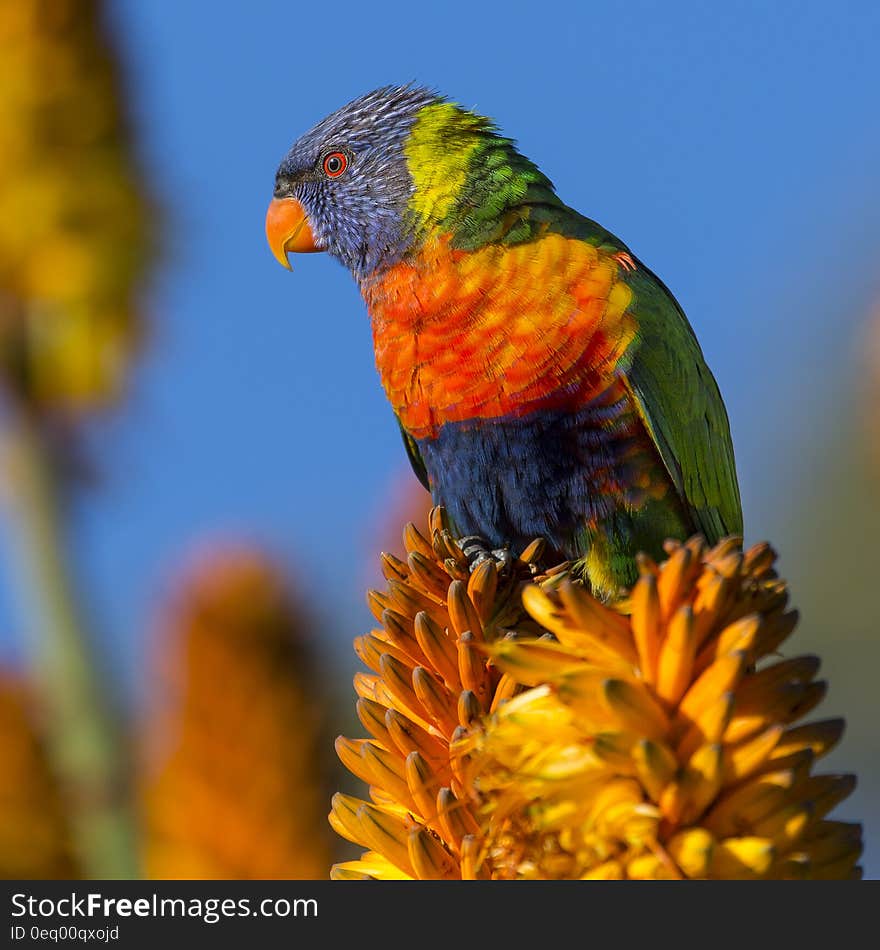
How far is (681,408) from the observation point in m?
3.59

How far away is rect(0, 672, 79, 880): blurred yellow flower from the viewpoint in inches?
193

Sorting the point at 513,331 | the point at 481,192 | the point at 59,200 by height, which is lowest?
the point at 513,331

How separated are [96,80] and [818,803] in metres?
7.04

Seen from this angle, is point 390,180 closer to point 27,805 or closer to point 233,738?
point 233,738

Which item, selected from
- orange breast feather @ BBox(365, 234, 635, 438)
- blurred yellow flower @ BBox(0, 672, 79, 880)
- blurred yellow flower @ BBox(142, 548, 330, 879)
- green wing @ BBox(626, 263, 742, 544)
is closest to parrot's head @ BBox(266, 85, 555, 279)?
orange breast feather @ BBox(365, 234, 635, 438)

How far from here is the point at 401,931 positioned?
1.79 m

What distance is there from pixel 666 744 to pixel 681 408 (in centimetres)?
207

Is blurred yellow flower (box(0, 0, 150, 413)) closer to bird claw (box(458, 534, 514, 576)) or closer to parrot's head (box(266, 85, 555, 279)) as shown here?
parrot's head (box(266, 85, 555, 279))

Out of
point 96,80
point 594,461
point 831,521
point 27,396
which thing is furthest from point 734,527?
point 831,521

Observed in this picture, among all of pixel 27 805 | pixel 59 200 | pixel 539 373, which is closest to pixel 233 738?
pixel 27 805

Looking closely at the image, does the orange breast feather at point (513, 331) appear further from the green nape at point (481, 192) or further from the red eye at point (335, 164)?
the red eye at point (335, 164)

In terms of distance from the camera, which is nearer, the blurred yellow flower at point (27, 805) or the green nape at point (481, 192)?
the green nape at point (481, 192)

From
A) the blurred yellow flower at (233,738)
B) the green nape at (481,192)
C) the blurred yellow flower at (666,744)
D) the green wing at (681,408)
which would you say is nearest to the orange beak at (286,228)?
the green nape at (481,192)

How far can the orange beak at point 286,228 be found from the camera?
4.55 m
